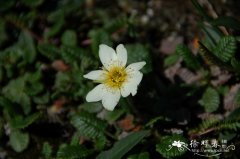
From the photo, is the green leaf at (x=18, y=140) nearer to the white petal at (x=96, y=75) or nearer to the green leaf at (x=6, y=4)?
the white petal at (x=96, y=75)

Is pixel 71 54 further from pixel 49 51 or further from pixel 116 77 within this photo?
pixel 116 77

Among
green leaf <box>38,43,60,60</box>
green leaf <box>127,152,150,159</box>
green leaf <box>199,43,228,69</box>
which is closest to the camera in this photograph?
green leaf <box>199,43,228,69</box>

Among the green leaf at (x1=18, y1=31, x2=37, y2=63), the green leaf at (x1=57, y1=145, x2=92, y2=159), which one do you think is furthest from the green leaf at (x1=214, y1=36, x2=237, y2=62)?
the green leaf at (x1=18, y1=31, x2=37, y2=63)

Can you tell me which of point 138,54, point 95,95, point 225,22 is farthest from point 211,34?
point 95,95

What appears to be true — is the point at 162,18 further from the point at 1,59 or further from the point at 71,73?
the point at 1,59

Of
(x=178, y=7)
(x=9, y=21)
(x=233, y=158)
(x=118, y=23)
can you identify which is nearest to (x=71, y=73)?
(x=118, y=23)

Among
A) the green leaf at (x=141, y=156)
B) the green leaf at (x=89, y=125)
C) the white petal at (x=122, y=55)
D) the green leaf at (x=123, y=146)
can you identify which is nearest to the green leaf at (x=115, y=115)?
the green leaf at (x=89, y=125)

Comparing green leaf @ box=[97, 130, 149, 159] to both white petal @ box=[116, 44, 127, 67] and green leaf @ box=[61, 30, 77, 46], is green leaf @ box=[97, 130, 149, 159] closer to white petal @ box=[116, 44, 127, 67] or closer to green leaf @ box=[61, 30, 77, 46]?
white petal @ box=[116, 44, 127, 67]
